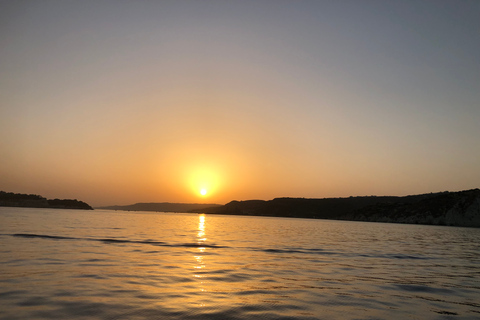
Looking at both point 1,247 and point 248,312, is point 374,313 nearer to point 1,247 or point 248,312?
point 248,312

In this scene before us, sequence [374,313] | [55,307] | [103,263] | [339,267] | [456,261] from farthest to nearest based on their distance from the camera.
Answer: [456,261]
[339,267]
[103,263]
[374,313]
[55,307]

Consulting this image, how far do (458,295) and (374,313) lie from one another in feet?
18.0

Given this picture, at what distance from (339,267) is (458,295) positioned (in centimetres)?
706

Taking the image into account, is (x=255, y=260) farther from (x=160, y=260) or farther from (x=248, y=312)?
(x=248, y=312)

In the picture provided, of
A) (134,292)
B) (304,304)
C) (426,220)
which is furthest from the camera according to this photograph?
(426,220)

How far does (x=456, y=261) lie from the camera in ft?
82.3

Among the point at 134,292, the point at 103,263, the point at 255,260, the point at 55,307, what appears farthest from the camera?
the point at 255,260

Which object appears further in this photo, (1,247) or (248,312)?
(1,247)

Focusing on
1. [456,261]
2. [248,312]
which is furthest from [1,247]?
[456,261]

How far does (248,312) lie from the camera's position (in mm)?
9883

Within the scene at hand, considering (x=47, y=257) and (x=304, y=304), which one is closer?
(x=304, y=304)

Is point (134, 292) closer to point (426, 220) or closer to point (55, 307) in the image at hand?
point (55, 307)

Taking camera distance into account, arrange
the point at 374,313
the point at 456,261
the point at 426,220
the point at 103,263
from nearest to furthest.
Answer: the point at 374,313
the point at 103,263
the point at 456,261
the point at 426,220

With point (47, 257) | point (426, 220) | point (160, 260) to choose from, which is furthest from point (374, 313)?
point (426, 220)
